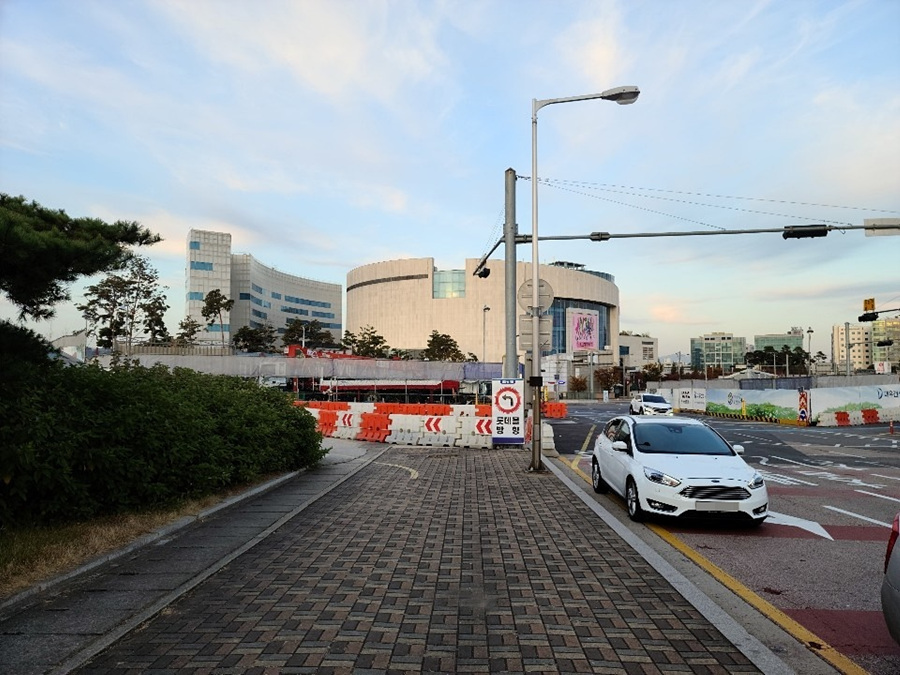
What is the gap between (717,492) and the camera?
7.88 metres

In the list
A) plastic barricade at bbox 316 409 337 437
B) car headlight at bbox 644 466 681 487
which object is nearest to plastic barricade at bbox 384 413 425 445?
plastic barricade at bbox 316 409 337 437

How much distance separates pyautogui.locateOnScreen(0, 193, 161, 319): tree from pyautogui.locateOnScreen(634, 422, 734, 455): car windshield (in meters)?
7.49

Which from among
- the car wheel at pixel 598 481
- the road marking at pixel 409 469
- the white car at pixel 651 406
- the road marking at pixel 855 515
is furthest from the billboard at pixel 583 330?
the road marking at pixel 855 515

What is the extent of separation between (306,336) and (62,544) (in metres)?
119

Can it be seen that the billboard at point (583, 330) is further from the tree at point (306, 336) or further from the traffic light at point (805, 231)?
the traffic light at point (805, 231)

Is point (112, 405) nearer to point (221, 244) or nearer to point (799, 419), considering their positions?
point (799, 419)

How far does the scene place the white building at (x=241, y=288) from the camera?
114 meters

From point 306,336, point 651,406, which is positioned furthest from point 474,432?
point 306,336

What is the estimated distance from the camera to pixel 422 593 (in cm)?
543

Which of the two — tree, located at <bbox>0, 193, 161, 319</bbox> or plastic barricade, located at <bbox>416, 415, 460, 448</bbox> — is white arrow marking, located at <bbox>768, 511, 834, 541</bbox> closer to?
tree, located at <bbox>0, 193, 161, 319</bbox>

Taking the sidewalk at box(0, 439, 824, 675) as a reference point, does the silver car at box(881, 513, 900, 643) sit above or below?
above

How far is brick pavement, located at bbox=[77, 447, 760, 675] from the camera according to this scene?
409 centimetres

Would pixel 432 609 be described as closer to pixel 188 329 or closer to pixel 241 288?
pixel 188 329

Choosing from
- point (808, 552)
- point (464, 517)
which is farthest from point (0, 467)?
point (808, 552)
